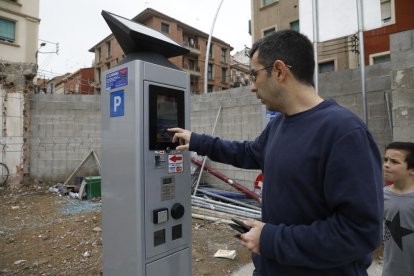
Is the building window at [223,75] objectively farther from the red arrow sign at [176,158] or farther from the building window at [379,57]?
the red arrow sign at [176,158]

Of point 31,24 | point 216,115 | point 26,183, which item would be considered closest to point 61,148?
point 26,183

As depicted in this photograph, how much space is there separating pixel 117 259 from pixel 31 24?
1810 centimetres

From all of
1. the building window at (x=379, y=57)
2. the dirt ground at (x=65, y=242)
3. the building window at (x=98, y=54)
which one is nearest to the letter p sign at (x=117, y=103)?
the dirt ground at (x=65, y=242)

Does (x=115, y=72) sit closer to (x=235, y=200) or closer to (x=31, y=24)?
(x=235, y=200)

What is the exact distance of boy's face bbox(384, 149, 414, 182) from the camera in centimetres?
204

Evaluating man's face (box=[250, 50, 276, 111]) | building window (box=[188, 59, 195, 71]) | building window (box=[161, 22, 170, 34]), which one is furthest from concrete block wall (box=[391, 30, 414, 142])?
building window (box=[188, 59, 195, 71])

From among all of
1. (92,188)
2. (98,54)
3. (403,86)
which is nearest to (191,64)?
(98,54)

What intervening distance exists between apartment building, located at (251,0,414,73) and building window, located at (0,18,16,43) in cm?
1281

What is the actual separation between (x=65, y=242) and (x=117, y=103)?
3.09 m

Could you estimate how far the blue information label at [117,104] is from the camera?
1.83 meters

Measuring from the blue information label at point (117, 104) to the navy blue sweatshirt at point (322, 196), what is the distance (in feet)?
3.36

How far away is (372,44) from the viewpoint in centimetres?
1308

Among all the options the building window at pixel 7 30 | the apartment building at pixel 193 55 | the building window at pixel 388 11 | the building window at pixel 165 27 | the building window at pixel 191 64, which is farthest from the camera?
the building window at pixel 191 64

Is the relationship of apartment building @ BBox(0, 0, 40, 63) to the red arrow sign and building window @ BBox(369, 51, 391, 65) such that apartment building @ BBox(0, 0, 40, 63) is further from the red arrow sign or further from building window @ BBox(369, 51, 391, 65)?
building window @ BBox(369, 51, 391, 65)
